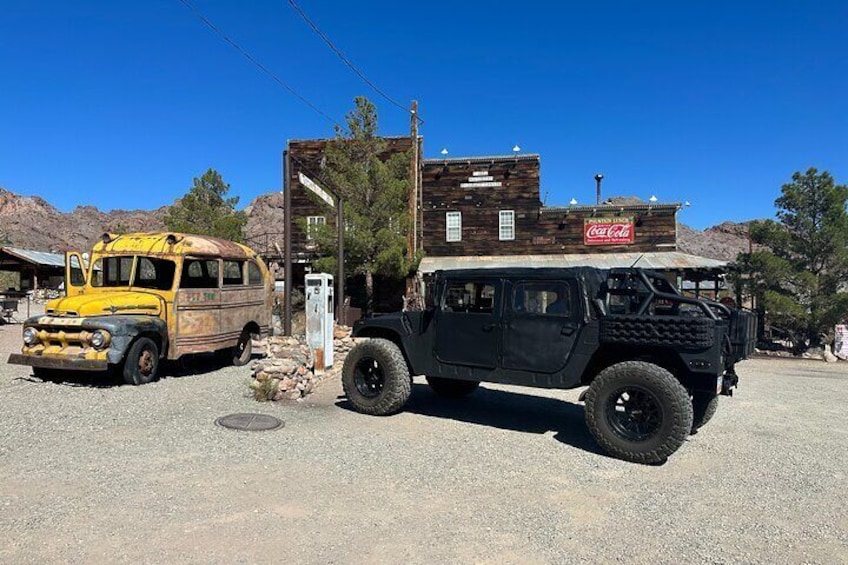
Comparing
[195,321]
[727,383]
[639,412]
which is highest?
[195,321]

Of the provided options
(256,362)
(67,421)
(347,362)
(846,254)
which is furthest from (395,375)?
(846,254)

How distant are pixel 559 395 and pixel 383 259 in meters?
11.9

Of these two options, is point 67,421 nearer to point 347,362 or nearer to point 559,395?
point 347,362

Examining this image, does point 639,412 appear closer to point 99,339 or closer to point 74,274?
point 99,339

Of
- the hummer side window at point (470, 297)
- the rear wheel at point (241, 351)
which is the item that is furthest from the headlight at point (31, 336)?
the hummer side window at point (470, 297)

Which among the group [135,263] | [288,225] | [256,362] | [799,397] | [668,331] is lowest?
[799,397]

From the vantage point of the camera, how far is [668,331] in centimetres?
559

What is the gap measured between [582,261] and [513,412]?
16.8 metres

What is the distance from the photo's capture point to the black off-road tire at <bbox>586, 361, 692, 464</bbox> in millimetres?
5367

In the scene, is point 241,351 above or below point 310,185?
below

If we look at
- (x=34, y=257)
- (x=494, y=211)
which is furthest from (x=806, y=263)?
(x=34, y=257)

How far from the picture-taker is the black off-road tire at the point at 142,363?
28.6ft

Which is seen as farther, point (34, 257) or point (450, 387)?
point (34, 257)

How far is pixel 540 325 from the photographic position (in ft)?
20.8
